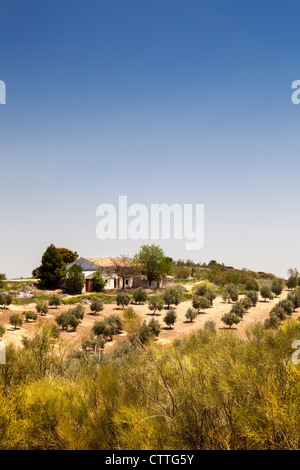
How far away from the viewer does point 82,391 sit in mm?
5465

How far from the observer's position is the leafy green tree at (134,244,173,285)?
2142 inches

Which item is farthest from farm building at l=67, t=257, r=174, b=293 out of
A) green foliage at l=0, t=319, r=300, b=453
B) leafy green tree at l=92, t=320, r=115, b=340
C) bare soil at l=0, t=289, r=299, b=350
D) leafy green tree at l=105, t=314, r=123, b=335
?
green foliage at l=0, t=319, r=300, b=453

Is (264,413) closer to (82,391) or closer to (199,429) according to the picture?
(199,429)

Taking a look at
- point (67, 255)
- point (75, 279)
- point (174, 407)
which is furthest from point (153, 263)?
point (174, 407)

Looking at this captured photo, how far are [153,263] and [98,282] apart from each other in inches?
441

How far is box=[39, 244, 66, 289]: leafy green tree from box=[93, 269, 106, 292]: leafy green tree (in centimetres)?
456

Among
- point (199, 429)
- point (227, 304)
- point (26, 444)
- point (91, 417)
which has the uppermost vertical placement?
point (199, 429)

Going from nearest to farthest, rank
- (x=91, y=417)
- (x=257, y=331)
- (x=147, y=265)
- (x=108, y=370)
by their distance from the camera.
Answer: (x=91, y=417)
(x=108, y=370)
(x=257, y=331)
(x=147, y=265)

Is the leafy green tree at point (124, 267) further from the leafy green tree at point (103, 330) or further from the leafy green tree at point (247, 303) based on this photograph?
the leafy green tree at point (103, 330)

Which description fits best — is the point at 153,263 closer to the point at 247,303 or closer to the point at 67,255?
the point at 67,255

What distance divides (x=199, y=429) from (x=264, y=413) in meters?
0.80
